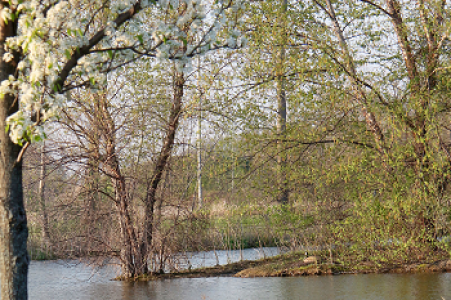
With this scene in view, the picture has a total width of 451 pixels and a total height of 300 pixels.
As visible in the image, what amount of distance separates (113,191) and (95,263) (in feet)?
4.91

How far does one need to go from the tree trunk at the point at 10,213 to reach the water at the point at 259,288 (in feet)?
12.5

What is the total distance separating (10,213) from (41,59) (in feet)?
5.95

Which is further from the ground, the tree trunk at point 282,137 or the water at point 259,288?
the tree trunk at point 282,137

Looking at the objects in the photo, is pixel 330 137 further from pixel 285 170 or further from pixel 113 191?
pixel 113 191

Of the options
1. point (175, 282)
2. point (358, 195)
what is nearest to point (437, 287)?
point (358, 195)

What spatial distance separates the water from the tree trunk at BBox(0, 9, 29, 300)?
3.82 metres

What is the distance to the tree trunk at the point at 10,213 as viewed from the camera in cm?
543

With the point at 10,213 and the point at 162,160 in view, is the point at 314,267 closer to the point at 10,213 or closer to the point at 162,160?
the point at 162,160

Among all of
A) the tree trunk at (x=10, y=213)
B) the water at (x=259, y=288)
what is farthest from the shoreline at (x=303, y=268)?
the tree trunk at (x=10, y=213)

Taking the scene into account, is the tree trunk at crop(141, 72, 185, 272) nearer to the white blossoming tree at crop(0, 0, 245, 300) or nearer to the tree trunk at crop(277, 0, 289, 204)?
the tree trunk at crop(277, 0, 289, 204)

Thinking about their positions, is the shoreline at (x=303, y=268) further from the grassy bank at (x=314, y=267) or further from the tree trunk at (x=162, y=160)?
the tree trunk at (x=162, y=160)

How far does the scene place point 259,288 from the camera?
966 cm

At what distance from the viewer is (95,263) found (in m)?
10.6

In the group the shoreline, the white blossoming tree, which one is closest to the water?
the shoreline
